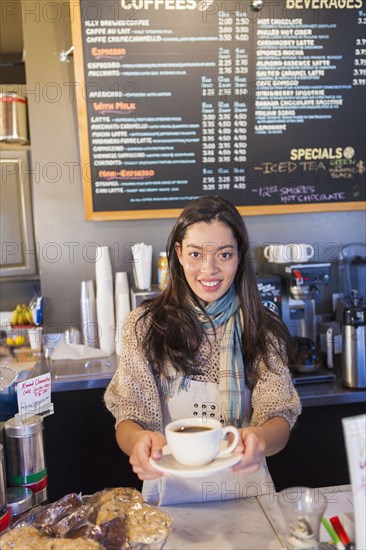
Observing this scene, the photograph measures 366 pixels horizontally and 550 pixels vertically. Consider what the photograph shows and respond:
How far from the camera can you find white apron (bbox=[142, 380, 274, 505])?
1.45m

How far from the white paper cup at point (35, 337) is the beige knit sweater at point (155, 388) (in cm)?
128

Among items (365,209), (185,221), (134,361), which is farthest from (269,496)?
(365,209)

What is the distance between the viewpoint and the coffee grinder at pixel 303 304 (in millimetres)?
2502

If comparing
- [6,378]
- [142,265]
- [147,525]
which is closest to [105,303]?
[142,265]

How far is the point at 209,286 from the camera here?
157 centimetres

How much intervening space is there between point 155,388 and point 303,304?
129 centimetres

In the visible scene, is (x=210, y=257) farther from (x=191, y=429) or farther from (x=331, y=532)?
(x=331, y=532)

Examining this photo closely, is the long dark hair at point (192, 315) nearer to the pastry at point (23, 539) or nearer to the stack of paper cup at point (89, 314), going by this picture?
the pastry at point (23, 539)

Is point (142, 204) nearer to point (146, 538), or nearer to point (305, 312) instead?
point (305, 312)

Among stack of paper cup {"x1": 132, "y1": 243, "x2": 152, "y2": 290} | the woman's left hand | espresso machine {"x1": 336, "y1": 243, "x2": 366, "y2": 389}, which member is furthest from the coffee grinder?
the woman's left hand

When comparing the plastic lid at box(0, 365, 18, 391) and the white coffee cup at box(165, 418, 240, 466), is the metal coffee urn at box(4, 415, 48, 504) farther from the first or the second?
the white coffee cup at box(165, 418, 240, 466)

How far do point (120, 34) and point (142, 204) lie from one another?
2.68 ft

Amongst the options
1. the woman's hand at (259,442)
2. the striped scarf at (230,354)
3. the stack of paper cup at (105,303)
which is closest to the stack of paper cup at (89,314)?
the stack of paper cup at (105,303)

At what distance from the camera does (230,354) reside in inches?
63.8
